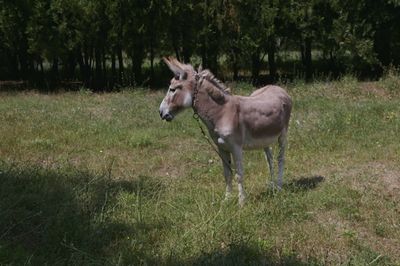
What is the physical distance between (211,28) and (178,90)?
14050 millimetres

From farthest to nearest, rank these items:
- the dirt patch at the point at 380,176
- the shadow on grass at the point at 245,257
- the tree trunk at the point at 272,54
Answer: the tree trunk at the point at 272,54, the dirt patch at the point at 380,176, the shadow on grass at the point at 245,257

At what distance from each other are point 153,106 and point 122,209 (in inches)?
331

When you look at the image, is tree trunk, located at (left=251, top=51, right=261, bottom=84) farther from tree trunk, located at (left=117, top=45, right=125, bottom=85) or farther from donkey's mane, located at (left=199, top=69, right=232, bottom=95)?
donkey's mane, located at (left=199, top=69, right=232, bottom=95)

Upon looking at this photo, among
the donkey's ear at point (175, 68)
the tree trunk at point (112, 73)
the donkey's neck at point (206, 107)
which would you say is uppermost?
the donkey's ear at point (175, 68)

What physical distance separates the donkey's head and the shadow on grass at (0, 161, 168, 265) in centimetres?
111

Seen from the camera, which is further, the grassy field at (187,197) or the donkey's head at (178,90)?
the donkey's head at (178,90)

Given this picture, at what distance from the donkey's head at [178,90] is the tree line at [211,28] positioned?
525 inches

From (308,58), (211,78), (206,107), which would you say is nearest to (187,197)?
(206,107)

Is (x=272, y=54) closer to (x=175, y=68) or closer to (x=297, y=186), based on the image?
(x=297, y=186)

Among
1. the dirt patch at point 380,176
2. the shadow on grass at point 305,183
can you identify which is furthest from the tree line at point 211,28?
the shadow on grass at point 305,183

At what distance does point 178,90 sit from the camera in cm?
650

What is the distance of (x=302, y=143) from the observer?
394 inches

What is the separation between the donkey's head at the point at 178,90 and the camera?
650 centimetres

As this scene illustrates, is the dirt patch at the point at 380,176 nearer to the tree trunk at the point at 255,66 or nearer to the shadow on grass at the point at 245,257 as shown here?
the shadow on grass at the point at 245,257
